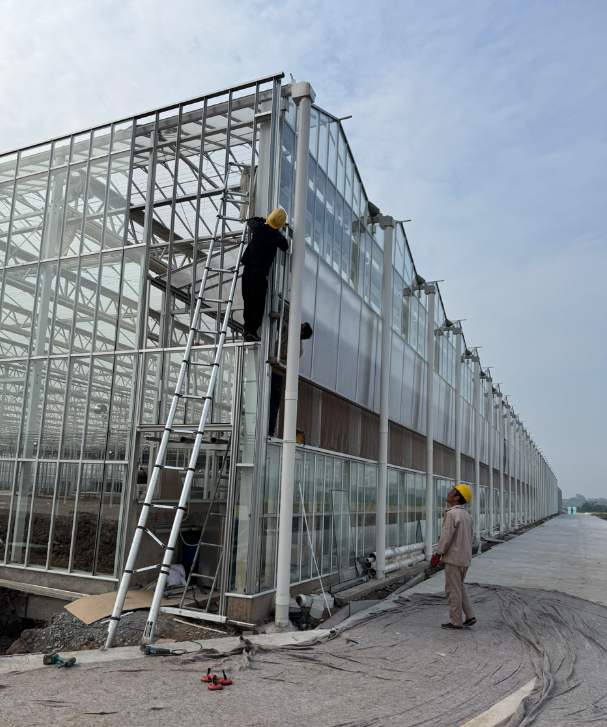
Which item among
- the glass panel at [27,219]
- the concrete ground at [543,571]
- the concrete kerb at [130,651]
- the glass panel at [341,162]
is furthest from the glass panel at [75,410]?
the concrete ground at [543,571]

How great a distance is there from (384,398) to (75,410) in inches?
289

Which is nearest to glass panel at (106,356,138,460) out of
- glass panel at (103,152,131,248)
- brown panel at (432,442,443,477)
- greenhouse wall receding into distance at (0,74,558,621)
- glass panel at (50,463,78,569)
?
greenhouse wall receding into distance at (0,74,558,621)

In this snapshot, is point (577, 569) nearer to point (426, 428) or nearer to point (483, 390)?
point (426, 428)

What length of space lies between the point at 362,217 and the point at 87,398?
8234 millimetres

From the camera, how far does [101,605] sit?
32.3 ft

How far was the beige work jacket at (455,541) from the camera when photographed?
936 cm

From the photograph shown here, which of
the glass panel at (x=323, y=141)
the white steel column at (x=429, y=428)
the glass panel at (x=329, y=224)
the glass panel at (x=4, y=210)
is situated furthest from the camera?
the white steel column at (x=429, y=428)

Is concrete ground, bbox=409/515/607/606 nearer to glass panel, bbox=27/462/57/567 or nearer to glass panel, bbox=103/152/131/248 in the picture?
glass panel, bbox=27/462/57/567

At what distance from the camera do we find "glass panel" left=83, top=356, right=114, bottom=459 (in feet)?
39.2

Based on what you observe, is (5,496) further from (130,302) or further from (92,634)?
(92,634)

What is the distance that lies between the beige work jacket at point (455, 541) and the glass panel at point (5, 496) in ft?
28.6

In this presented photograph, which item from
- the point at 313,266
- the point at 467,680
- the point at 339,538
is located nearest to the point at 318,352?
the point at 313,266

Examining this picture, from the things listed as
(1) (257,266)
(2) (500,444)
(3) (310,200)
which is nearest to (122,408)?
(1) (257,266)

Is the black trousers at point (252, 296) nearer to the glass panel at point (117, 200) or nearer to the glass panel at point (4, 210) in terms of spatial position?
the glass panel at point (117, 200)
